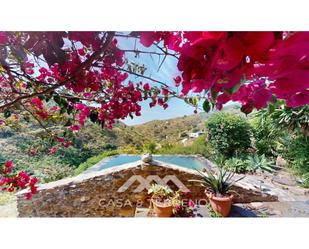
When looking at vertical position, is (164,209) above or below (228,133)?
below

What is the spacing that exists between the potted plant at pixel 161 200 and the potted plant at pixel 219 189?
1.46ft

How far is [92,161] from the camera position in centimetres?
345

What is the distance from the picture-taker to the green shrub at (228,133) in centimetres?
360

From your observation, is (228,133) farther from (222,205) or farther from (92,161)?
(92,161)

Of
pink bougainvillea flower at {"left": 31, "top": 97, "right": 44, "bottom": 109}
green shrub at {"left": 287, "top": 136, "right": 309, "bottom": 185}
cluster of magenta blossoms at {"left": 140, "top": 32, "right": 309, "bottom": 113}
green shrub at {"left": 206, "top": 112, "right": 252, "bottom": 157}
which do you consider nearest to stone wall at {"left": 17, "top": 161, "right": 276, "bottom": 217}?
green shrub at {"left": 287, "top": 136, "right": 309, "bottom": 185}

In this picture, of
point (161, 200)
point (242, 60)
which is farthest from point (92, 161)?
point (242, 60)

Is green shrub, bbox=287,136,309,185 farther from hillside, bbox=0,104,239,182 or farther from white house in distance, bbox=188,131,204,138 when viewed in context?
white house in distance, bbox=188,131,204,138

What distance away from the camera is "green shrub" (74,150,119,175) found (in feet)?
11.1

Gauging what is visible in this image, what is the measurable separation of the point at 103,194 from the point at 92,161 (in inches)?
19.6
